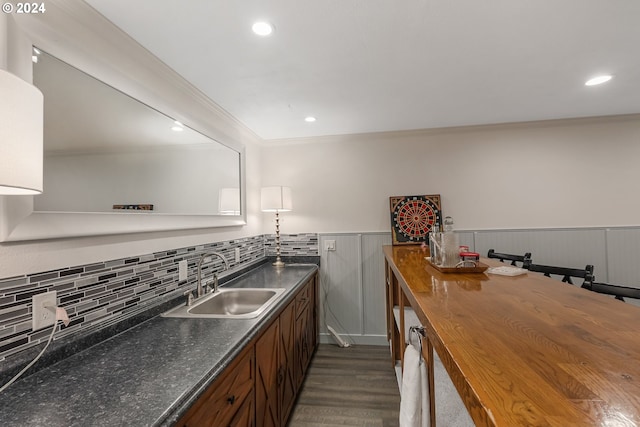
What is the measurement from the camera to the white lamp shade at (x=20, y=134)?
59cm

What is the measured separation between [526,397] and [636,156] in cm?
368

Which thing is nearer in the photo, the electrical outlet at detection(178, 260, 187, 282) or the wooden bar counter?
the wooden bar counter

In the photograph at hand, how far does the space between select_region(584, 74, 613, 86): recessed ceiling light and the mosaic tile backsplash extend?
301cm

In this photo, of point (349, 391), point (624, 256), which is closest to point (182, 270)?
point (349, 391)

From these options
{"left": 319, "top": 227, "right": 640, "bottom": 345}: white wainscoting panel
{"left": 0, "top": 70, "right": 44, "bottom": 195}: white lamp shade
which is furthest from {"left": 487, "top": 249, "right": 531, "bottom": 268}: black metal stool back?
{"left": 0, "top": 70, "right": 44, "bottom": 195}: white lamp shade

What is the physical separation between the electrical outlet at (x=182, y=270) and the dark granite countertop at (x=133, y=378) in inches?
14.9

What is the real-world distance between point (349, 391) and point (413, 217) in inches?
69.0

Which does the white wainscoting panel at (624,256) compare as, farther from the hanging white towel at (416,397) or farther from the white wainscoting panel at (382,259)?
the hanging white towel at (416,397)

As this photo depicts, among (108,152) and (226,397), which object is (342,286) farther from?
(108,152)

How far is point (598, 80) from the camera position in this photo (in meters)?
2.01

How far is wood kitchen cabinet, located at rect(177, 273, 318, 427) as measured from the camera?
969mm

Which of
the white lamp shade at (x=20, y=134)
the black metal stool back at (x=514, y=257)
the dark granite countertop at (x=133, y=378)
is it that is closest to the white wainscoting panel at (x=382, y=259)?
the black metal stool back at (x=514, y=257)

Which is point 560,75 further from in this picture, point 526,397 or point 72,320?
point 72,320

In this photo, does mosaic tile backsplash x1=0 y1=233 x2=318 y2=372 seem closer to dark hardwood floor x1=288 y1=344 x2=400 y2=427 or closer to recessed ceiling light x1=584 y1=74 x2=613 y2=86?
dark hardwood floor x1=288 y1=344 x2=400 y2=427
